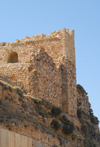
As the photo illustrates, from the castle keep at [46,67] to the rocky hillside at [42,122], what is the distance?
924mm

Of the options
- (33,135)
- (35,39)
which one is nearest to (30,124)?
(33,135)

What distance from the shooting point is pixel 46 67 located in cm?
2280

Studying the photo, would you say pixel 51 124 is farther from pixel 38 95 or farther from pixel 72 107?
pixel 72 107

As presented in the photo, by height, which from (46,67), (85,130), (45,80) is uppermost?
(46,67)

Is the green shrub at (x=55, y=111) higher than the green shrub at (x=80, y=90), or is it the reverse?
the green shrub at (x=80, y=90)

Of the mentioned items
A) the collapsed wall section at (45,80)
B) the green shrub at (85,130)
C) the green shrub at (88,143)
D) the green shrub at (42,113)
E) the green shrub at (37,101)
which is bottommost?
the green shrub at (88,143)

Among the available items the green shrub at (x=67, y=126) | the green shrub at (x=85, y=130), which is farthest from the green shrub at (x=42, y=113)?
the green shrub at (x=85, y=130)

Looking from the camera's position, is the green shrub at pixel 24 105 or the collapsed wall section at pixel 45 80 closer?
the green shrub at pixel 24 105

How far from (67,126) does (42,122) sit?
279 centimetres

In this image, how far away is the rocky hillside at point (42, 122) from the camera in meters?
16.5

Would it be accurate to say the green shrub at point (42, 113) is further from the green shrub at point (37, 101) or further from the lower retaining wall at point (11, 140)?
the lower retaining wall at point (11, 140)

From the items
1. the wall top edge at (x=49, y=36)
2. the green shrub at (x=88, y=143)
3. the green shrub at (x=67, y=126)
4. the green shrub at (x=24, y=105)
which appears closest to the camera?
the green shrub at (x=24, y=105)

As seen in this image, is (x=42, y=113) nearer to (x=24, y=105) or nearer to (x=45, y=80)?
(x=24, y=105)

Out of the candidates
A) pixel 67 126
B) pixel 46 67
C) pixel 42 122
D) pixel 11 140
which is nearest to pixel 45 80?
pixel 46 67
